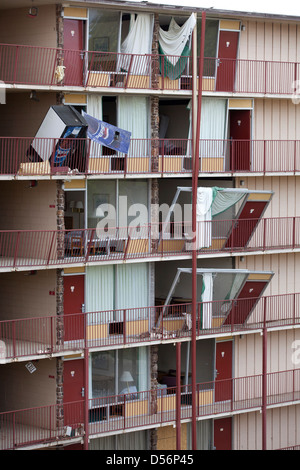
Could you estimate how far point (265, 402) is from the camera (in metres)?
46.6

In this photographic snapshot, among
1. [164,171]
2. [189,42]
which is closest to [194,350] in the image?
[164,171]

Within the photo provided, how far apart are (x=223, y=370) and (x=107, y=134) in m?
9.89

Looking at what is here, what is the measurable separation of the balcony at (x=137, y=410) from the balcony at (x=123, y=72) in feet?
33.6

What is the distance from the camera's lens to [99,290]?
43.7 meters

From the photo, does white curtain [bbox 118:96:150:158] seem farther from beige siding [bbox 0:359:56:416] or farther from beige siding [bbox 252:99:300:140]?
beige siding [bbox 0:359:56:416]

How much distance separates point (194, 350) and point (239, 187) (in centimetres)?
632

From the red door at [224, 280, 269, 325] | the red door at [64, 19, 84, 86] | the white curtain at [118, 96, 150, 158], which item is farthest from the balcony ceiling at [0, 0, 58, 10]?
the red door at [224, 280, 269, 325]

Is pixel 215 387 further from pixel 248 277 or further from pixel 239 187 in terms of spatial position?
pixel 239 187

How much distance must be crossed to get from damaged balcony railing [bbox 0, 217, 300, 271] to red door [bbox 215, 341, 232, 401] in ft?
11.7

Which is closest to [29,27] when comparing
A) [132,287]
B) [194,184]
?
[194,184]

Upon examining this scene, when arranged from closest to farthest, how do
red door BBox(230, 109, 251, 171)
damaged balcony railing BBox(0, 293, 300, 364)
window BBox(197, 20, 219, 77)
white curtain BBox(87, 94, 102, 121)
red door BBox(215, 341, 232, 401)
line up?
damaged balcony railing BBox(0, 293, 300, 364)
white curtain BBox(87, 94, 102, 121)
window BBox(197, 20, 219, 77)
red door BBox(215, 341, 232, 401)
red door BBox(230, 109, 251, 171)

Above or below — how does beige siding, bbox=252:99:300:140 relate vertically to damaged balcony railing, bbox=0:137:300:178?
above

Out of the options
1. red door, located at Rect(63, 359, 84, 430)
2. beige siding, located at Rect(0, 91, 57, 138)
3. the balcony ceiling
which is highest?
the balcony ceiling

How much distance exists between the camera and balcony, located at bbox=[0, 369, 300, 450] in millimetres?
42094
